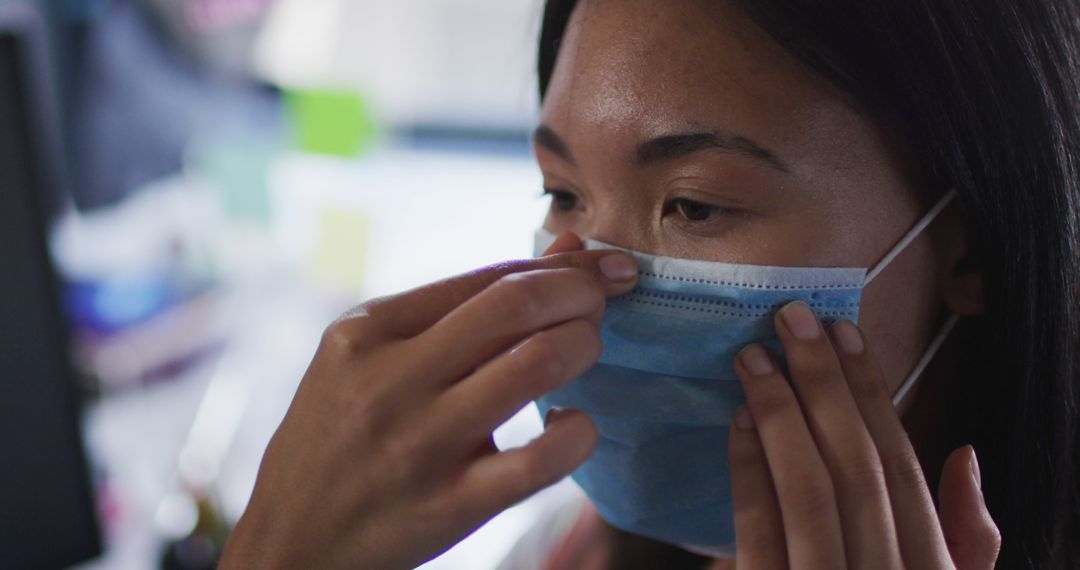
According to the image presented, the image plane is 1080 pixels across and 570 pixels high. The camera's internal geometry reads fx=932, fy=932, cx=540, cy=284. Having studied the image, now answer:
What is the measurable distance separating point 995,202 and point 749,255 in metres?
0.26

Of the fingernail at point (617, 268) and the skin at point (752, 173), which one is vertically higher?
the skin at point (752, 173)

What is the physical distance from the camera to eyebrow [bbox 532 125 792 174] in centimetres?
92

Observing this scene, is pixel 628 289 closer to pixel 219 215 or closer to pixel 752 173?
pixel 752 173

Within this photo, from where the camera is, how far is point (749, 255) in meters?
0.93

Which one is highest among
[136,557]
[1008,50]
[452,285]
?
[1008,50]

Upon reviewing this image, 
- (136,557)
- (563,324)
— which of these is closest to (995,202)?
(563,324)

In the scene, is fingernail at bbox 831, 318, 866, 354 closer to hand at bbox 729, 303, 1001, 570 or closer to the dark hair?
hand at bbox 729, 303, 1001, 570

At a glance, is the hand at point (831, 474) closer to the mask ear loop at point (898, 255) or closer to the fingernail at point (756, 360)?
the fingernail at point (756, 360)

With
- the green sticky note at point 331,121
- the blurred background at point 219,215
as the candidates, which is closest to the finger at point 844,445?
the blurred background at point 219,215

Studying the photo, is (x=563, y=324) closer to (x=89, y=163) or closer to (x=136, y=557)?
(x=136, y=557)

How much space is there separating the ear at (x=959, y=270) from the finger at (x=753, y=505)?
0.30m

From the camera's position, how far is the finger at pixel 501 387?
71 cm

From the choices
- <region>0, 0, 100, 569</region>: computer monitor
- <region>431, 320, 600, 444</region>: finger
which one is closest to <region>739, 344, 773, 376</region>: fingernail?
<region>431, 320, 600, 444</region>: finger

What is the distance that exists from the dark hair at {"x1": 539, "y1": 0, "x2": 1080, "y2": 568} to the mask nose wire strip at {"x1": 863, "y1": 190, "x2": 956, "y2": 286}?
0.7 inches
